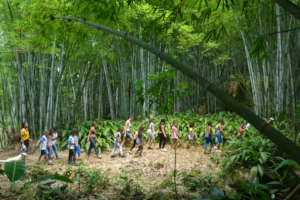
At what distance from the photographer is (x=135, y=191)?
8.54 ft

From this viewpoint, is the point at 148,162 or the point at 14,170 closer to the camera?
the point at 14,170

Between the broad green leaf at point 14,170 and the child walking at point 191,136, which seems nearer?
the broad green leaf at point 14,170

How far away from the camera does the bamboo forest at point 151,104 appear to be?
5.79 feet

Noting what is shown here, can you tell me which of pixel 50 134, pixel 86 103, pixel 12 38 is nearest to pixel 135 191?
pixel 50 134

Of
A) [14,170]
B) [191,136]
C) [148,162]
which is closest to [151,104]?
[14,170]

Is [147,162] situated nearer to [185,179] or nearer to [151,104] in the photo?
[185,179]

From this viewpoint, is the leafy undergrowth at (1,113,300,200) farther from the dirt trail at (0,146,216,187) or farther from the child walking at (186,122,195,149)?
the child walking at (186,122,195,149)

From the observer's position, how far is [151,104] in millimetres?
1825

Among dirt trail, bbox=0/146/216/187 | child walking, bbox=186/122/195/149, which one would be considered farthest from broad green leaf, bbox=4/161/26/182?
child walking, bbox=186/122/195/149

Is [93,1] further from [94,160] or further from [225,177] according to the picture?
[94,160]

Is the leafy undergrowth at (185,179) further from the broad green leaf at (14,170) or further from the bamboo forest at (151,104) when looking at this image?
the broad green leaf at (14,170)

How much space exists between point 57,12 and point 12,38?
4301 mm

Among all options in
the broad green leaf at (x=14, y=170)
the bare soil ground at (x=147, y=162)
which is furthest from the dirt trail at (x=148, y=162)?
the broad green leaf at (x=14, y=170)

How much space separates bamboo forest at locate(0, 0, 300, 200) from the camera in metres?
1.76
